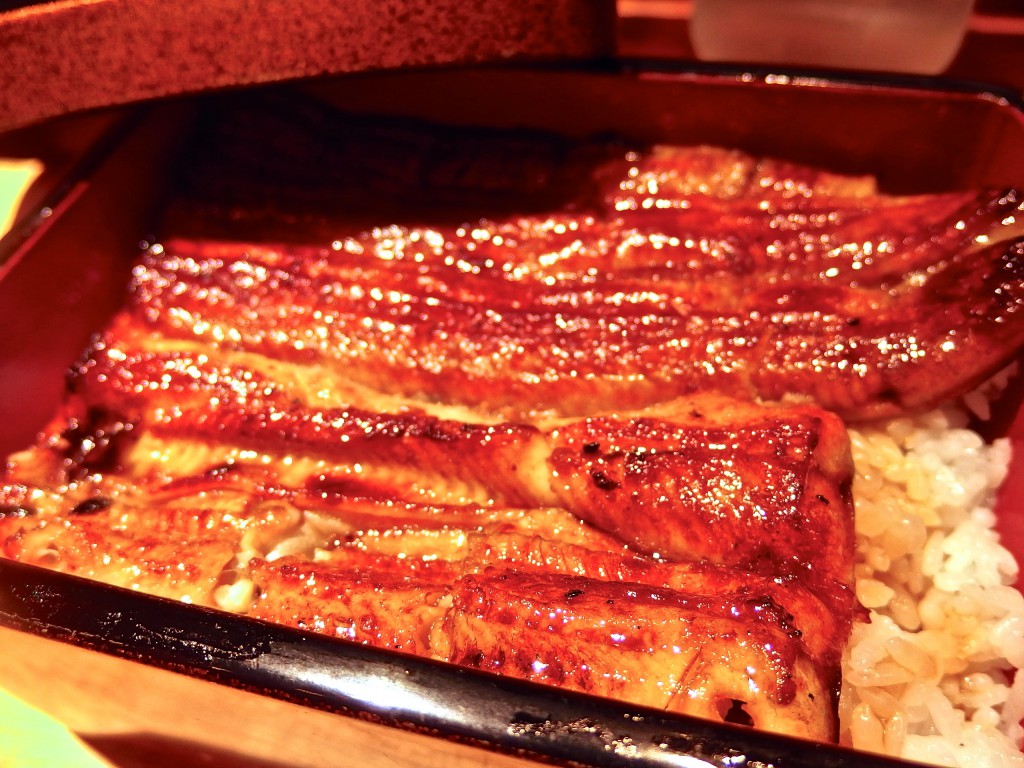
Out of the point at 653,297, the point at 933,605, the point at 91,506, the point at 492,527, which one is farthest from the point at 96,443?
the point at 933,605

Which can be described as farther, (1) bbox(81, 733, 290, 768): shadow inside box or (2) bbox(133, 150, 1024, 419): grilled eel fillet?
(2) bbox(133, 150, 1024, 419): grilled eel fillet

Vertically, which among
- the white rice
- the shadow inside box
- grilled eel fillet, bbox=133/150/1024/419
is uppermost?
grilled eel fillet, bbox=133/150/1024/419

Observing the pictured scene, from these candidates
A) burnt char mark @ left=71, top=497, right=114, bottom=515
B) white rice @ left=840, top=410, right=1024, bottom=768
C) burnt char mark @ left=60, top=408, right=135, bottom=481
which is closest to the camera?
white rice @ left=840, top=410, right=1024, bottom=768

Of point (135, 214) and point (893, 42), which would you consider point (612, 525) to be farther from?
point (893, 42)

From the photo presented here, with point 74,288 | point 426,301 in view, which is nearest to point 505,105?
point 426,301

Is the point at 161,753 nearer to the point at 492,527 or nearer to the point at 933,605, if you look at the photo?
the point at 492,527

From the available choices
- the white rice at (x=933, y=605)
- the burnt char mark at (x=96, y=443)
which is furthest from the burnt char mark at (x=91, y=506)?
the white rice at (x=933, y=605)

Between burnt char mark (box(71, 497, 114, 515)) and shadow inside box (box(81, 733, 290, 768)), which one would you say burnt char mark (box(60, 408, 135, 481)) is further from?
shadow inside box (box(81, 733, 290, 768))

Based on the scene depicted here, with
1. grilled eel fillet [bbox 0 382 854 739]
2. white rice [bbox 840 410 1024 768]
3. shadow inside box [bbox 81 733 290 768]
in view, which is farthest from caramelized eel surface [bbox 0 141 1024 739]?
shadow inside box [bbox 81 733 290 768]
